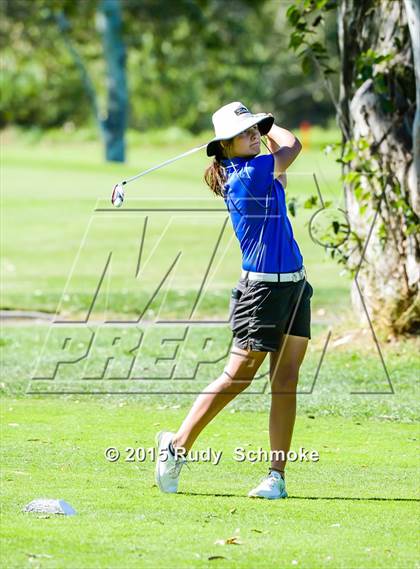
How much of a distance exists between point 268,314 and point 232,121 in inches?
38.5

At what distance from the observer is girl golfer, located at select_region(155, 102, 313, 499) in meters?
6.46

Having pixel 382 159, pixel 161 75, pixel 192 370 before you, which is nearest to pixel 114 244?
pixel 382 159

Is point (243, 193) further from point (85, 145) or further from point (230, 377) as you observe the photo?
point (85, 145)

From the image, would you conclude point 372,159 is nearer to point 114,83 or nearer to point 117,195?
point 117,195

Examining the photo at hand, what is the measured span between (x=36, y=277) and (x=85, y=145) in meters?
35.4

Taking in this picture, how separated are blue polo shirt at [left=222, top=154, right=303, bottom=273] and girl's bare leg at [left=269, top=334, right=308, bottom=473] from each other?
41cm

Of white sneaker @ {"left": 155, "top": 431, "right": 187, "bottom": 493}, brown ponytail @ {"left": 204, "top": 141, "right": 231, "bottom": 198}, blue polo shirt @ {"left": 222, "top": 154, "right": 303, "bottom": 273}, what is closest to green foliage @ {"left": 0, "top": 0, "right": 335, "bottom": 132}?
brown ponytail @ {"left": 204, "top": 141, "right": 231, "bottom": 198}

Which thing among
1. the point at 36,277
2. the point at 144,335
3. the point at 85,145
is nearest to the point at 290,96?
the point at 85,145

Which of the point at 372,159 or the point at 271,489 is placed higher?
the point at 271,489

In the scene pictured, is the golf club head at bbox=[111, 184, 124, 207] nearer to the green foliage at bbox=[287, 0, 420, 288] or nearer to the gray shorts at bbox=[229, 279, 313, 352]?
the gray shorts at bbox=[229, 279, 313, 352]

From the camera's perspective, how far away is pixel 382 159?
11648 millimetres

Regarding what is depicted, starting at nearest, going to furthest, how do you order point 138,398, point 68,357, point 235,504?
point 235,504, point 138,398, point 68,357

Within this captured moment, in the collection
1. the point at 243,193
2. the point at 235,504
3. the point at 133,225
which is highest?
the point at 243,193

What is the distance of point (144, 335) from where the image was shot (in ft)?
41.9
